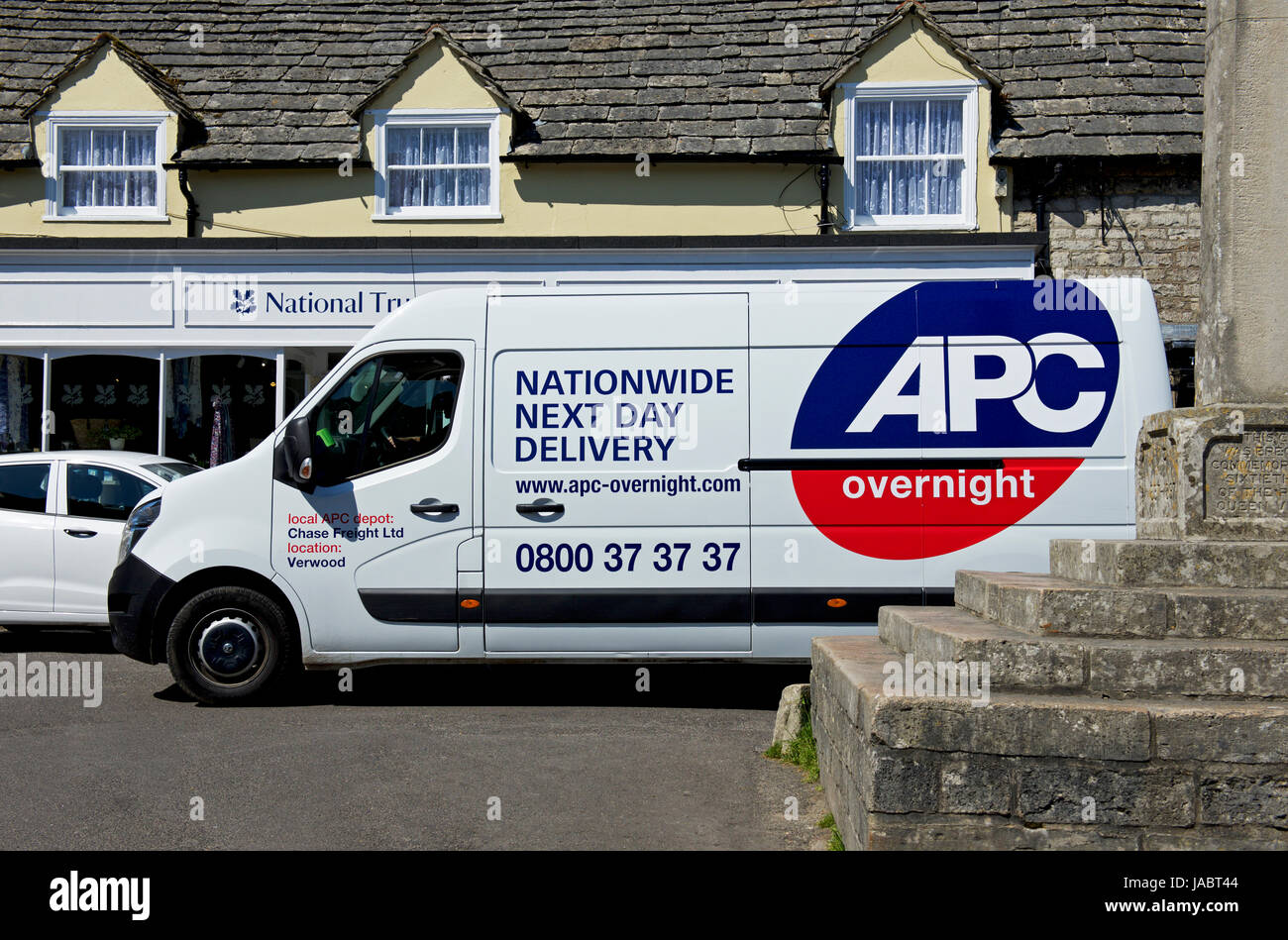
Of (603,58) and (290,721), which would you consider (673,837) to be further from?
(603,58)

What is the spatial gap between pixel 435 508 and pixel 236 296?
8.10m

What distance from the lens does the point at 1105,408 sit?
301 inches

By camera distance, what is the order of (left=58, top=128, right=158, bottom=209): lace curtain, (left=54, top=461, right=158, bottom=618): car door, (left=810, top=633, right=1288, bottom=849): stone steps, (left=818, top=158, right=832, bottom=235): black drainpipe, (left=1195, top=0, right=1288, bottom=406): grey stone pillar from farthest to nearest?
(left=58, top=128, right=158, bottom=209): lace curtain
(left=818, top=158, right=832, bottom=235): black drainpipe
(left=54, top=461, right=158, bottom=618): car door
(left=1195, top=0, right=1288, bottom=406): grey stone pillar
(left=810, top=633, right=1288, bottom=849): stone steps

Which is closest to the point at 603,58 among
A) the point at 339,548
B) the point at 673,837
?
the point at 339,548

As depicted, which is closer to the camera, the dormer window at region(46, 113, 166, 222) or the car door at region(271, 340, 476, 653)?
the car door at region(271, 340, 476, 653)

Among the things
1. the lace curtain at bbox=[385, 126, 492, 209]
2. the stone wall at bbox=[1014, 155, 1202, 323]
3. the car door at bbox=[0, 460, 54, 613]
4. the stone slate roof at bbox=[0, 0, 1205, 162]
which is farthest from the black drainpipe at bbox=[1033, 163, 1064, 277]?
the car door at bbox=[0, 460, 54, 613]

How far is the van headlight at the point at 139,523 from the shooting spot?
795 cm

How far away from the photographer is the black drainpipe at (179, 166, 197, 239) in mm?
15094

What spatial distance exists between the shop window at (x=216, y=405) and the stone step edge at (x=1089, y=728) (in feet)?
41.1

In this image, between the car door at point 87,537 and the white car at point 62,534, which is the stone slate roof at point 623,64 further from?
A: the car door at point 87,537

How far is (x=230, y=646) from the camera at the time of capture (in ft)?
25.8

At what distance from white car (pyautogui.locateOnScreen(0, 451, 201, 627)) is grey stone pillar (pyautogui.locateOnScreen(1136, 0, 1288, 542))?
8.00m

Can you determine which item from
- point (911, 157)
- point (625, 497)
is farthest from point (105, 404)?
point (911, 157)

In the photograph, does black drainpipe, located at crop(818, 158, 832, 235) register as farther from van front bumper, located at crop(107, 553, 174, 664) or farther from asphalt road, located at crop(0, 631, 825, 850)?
van front bumper, located at crop(107, 553, 174, 664)
